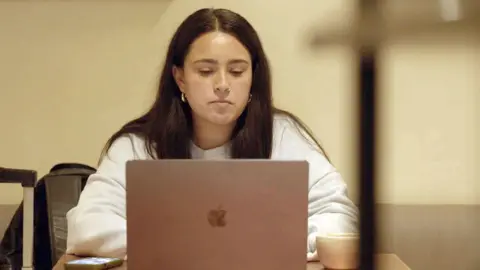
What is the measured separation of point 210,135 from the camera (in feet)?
5.38

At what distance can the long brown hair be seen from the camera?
1.62 meters

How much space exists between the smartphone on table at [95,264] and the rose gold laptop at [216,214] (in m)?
0.15

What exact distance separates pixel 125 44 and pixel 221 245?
4.37 ft

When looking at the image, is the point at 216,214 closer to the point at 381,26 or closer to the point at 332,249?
the point at 332,249

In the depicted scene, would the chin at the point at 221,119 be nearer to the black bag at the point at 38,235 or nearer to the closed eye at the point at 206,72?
the closed eye at the point at 206,72

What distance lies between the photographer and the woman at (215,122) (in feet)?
4.86

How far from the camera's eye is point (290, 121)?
1.76 m

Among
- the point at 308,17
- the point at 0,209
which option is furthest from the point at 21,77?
the point at 308,17

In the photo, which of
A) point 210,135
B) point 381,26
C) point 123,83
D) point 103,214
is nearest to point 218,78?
point 210,135

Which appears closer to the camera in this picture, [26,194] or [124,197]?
[124,197]

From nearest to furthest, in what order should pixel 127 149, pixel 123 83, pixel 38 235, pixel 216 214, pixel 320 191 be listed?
pixel 216 214, pixel 320 191, pixel 127 149, pixel 38 235, pixel 123 83

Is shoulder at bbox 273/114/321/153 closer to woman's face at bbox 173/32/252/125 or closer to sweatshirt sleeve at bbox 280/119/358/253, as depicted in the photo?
sweatshirt sleeve at bbox 280/119/358/253

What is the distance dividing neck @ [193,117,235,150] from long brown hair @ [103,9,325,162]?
0.02 meters

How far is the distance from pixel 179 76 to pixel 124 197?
374mm
